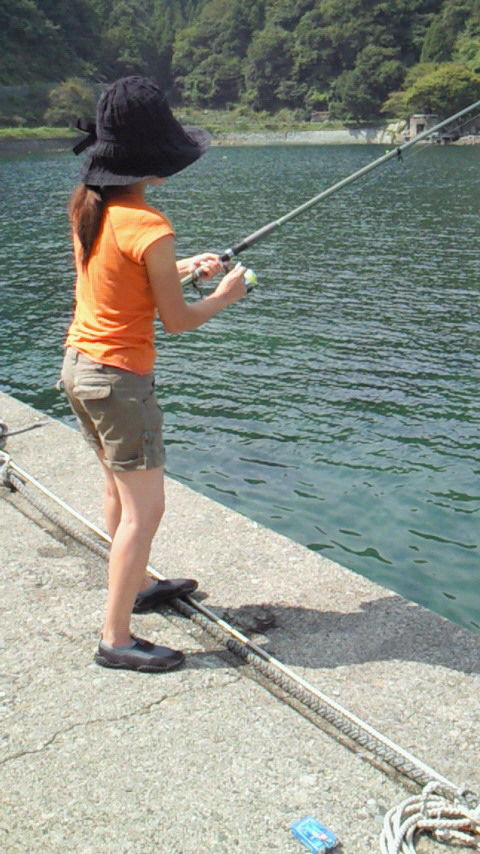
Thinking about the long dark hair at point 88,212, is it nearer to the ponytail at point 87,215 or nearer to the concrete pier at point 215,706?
the ponytail at point 87,215

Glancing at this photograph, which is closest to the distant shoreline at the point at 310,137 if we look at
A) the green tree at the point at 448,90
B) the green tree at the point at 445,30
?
the green tree at the point at 448,90

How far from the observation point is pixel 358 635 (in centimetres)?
429

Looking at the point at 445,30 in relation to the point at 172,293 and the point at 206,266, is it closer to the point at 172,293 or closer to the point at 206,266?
the point at 206,266

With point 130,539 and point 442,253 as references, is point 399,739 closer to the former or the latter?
point 130,539

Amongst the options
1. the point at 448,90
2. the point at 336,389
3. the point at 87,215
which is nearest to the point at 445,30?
the point at 448,90

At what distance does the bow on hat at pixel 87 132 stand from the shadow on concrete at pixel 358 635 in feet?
7.12

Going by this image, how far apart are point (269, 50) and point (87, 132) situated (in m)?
183

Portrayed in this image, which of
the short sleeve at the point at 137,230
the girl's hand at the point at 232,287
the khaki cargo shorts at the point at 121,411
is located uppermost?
the short sleeve at the point at 137,230

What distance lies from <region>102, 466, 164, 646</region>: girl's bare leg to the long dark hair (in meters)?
0.90

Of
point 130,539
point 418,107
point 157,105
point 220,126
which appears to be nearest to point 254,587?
point 130,539

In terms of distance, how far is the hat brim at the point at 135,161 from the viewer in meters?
3.64

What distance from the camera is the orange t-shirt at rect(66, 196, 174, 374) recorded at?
3566mm

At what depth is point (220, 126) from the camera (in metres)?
140

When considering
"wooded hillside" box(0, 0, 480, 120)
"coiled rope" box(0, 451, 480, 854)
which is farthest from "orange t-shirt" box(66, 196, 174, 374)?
"wooded hillside" box(0, 0, 480, 120)
